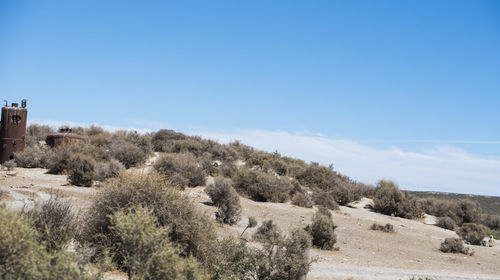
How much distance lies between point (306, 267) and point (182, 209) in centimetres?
304

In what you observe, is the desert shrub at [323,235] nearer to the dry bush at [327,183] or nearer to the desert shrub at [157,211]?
the desert shrub at [157,211]

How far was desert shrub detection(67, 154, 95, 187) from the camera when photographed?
2158cm

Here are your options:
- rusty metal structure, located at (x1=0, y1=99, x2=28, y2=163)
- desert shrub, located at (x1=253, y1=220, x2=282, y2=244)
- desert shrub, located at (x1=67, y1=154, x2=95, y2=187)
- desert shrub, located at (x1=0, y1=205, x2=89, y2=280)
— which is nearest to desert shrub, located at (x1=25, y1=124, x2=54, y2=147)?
rusty metal structure, located at (x1=0, y1=99, x2=28, y2=163)

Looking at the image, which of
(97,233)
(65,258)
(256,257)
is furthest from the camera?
(256,257)

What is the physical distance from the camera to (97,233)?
8.19 m

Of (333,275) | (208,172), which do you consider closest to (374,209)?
(208,172)

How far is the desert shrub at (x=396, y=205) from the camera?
99.0 ft

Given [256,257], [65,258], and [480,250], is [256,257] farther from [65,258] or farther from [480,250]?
[480,250]

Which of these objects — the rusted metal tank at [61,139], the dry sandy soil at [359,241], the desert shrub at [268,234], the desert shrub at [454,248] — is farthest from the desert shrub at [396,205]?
the rusted metal tank at [61,139]

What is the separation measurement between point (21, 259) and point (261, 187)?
22.0m

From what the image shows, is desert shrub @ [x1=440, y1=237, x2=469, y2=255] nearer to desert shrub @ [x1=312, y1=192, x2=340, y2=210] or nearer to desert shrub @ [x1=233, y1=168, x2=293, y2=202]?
desert shrub @ [x1=312, y1=192, x2=340, y2=210]

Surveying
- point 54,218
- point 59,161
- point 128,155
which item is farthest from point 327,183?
point 54,218

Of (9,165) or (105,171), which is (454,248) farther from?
(9,165)

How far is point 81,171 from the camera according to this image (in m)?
21.7
